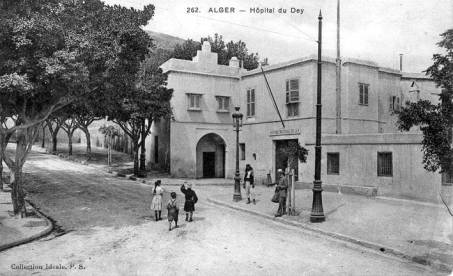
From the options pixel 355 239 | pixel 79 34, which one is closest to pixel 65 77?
pixel 79 34

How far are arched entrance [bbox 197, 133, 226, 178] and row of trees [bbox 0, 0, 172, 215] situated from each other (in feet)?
51.2

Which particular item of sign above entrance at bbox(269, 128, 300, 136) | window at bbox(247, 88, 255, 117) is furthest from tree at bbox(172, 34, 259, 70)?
sign above entrance at bbox(269, 128, 300, 136)

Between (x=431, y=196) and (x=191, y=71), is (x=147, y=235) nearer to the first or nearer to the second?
(x=431, y=196)

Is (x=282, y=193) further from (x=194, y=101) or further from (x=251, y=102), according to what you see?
(x=194, y=101)

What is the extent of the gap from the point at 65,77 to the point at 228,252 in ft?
24.7

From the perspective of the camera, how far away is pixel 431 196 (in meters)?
16.6

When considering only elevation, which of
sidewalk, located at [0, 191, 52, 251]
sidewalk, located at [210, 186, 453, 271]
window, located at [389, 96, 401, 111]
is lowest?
sidewalk, located at [0, 191, 52, 251]

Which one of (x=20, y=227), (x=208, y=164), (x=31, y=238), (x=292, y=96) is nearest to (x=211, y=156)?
(x=208, y=164)

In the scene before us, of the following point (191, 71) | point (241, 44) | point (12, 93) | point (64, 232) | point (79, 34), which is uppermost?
point (241, 44)

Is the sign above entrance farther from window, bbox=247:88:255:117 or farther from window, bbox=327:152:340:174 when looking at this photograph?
window, bbox=327:152:340:174

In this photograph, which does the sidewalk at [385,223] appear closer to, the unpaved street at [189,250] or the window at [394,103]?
the unpaved street at [189,250]

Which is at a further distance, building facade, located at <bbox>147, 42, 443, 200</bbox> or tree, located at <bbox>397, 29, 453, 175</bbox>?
building facade, located at <bbox>147, 42, 443, 200</bbox>

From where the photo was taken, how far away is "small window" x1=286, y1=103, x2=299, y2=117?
24862 mm

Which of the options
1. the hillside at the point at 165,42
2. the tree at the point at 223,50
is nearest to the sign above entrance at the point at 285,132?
→ the tree at the point at 223,50
